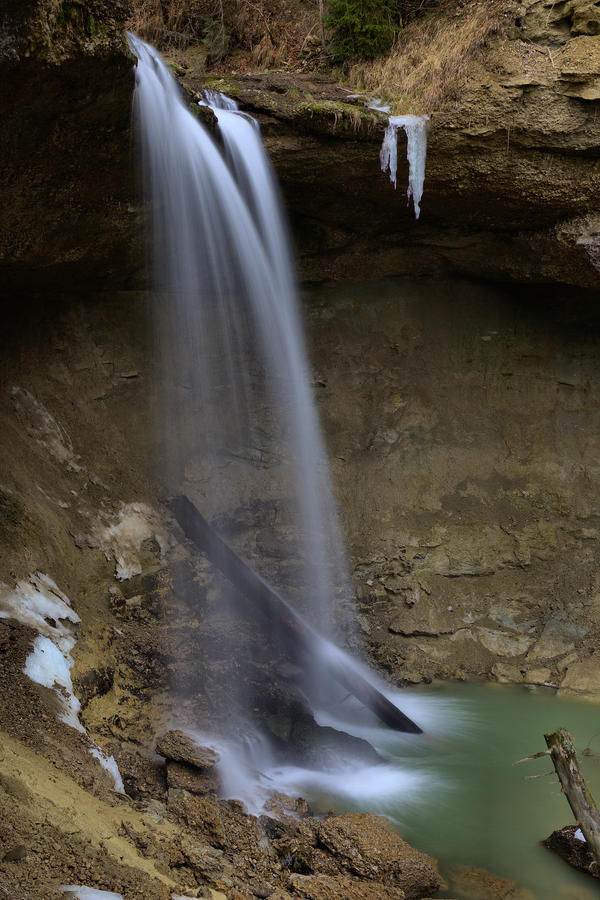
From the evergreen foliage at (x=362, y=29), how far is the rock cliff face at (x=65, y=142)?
11.0ft

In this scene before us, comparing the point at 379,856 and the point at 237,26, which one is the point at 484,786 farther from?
the point at 237,26

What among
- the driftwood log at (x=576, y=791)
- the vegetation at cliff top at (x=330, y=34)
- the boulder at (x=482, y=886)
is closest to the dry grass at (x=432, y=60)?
the vegetation at cliff top at (x=330, y=34)

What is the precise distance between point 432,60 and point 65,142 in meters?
→ 4.04

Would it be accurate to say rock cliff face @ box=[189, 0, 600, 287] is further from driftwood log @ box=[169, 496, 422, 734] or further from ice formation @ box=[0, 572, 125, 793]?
ice formation @ box=[0, 572, 125, 793]

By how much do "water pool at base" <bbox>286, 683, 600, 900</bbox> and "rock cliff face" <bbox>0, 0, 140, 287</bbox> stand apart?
5217mm

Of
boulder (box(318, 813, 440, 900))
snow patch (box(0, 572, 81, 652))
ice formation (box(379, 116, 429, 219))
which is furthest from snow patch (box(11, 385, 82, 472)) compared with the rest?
boulder (box(318, 813, 440, 900))

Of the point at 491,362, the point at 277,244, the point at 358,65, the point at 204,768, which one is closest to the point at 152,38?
the point at 358,65

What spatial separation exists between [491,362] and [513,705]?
4.33 m

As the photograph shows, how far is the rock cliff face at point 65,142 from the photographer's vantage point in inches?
168

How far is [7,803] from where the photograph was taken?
3156 millimetres

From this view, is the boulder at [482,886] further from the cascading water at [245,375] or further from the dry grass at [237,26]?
the dry grass at [237,26]

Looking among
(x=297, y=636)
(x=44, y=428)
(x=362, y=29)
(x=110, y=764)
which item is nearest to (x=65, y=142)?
(x=44, y=428)

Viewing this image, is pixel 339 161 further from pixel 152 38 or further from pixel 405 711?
pixel 405 711

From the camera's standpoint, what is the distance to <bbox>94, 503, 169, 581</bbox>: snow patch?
23.5 ft
